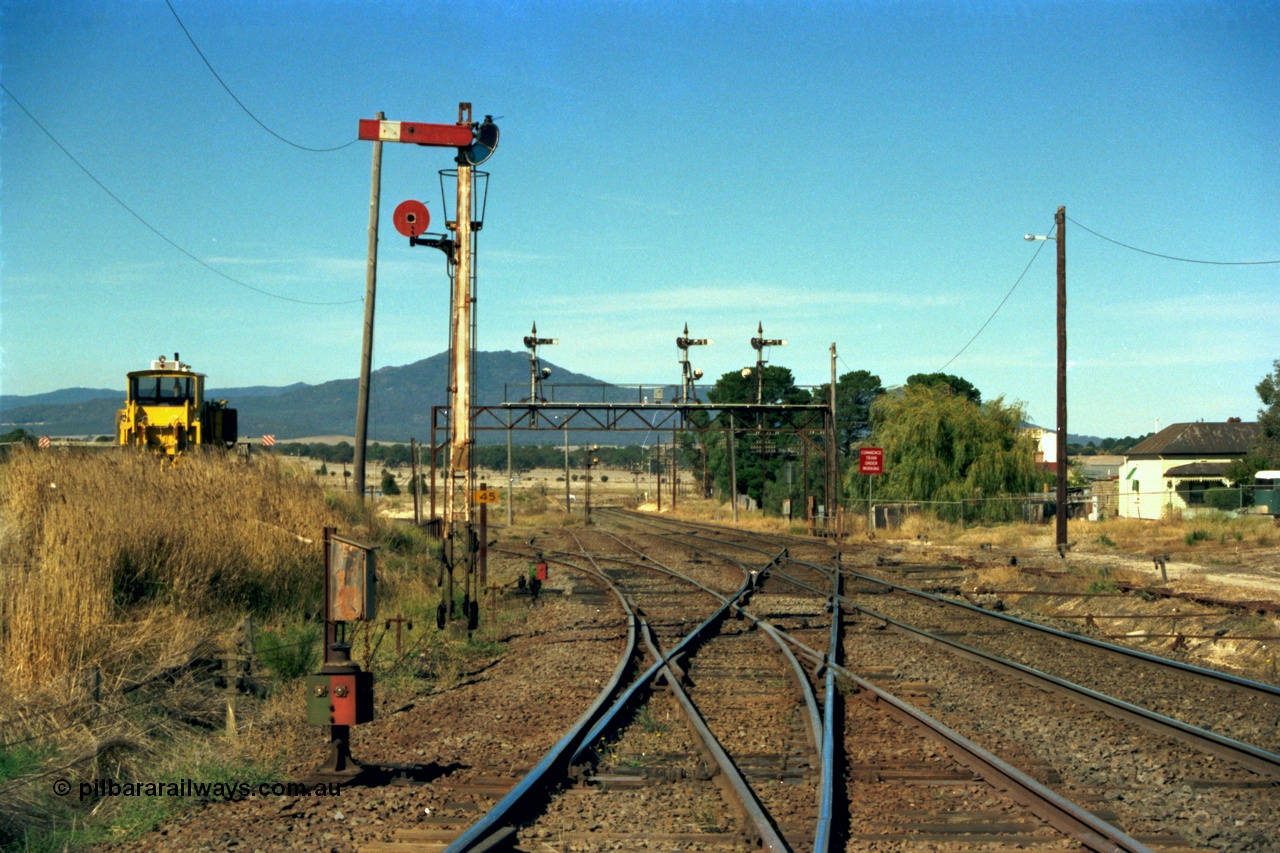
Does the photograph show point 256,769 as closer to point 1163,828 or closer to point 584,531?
point 1163,828

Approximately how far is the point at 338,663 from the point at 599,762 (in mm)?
2021

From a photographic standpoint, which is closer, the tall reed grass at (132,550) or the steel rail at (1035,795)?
the steel rail at (1035,795)

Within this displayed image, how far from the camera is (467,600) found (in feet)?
48.8

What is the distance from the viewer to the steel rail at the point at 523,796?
567 centimetres

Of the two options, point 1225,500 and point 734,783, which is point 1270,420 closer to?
point 1225,500

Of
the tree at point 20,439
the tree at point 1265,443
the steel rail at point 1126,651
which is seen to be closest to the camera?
the steel rail at point 1126,651

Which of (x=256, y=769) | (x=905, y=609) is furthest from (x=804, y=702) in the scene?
(x=905, y=609)

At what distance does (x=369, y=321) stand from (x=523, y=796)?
18704 millimetres

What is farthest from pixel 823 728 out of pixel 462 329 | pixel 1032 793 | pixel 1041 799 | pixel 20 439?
pixel 20 439

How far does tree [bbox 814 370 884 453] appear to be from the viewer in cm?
9912

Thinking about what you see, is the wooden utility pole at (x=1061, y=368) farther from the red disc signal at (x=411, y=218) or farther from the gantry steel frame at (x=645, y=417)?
the red disc signal at (x=411, y=218)

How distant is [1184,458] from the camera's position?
75.5 m

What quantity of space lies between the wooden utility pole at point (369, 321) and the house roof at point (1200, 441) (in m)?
67.3

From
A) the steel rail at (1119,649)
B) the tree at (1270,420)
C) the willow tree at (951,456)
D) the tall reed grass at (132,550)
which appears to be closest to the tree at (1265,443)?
the tree at (1270,420)
